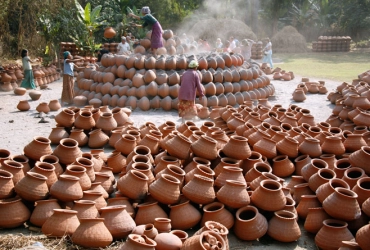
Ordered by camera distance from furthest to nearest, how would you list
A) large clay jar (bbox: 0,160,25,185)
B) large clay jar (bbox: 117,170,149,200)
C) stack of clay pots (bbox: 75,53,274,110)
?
1. stack of clay pots (bbox: 75,53,274,110)
2. large clay jar (bbox: 0,160,25,185)
3. large clay jar (bbox: 117,170,149,200)

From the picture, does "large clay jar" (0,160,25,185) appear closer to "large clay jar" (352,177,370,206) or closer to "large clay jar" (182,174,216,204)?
"large clay jar" (182,174,216,204)

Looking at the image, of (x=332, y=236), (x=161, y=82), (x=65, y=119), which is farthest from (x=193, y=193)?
(x=161, y=82)

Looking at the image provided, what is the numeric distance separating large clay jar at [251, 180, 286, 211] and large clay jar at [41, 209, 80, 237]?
6.25ft

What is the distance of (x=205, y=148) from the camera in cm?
480

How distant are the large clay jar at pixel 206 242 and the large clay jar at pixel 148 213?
31.8 inches

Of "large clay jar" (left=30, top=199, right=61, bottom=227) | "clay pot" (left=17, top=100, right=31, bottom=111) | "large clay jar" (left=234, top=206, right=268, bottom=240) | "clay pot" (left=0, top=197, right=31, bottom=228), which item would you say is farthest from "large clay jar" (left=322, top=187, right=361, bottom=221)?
"clay pot" (left=17, top=100, right=31, bottom=111)

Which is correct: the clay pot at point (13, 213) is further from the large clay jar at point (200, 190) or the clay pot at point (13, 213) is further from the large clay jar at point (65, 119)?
the large clay jar at point (65, 119)

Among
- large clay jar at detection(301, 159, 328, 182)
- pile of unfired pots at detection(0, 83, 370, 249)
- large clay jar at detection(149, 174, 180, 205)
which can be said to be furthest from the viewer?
large clay jar at detection(301, 159, 328, 182)

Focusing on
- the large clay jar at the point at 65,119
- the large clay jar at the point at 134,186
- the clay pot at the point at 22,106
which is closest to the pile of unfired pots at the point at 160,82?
the clay pot at the point at 22,106

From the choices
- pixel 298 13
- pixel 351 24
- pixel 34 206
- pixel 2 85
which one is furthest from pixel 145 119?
pixel 298 13

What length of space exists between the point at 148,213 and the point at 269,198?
1.30 metres

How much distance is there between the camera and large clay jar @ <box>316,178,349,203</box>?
4059 mm

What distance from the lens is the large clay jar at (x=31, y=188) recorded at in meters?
4.07

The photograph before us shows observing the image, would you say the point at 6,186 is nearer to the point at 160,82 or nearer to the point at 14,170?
the point at 14,170
